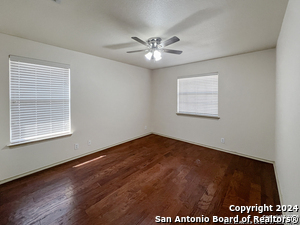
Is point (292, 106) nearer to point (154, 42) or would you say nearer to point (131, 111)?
point (154, 42)

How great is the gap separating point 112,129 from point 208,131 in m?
2.72

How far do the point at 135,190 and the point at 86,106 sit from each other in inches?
88.2

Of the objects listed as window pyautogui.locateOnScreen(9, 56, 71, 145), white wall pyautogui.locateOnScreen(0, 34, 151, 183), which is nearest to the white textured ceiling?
white wall pyautogui.locateOnScreen(0, 34, 151, 183)

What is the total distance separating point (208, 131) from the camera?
376 centimetres

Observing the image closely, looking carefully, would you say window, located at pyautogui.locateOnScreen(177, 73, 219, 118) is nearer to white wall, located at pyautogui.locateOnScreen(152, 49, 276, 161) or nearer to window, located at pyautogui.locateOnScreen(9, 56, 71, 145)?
white wall, located at pyautogui.locateOnScreen(152, 49, 276, 161)

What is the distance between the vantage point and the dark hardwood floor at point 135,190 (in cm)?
165

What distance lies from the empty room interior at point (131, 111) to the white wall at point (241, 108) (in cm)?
2

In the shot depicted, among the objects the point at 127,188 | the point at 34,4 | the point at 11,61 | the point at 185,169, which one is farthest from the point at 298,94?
the point at 11,61

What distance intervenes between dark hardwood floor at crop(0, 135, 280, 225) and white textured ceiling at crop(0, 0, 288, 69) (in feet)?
7.92

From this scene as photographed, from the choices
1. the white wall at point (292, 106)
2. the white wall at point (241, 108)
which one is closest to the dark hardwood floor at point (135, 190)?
the white wall at point (241, 108)

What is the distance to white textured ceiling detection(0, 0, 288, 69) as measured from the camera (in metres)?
1.48

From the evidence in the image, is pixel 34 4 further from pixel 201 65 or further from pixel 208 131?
pixel 208 131

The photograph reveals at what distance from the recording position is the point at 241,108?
10.4ft

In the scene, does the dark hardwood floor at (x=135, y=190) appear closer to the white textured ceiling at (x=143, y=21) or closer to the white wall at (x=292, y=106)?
the white wall at (x=292, y=106)
